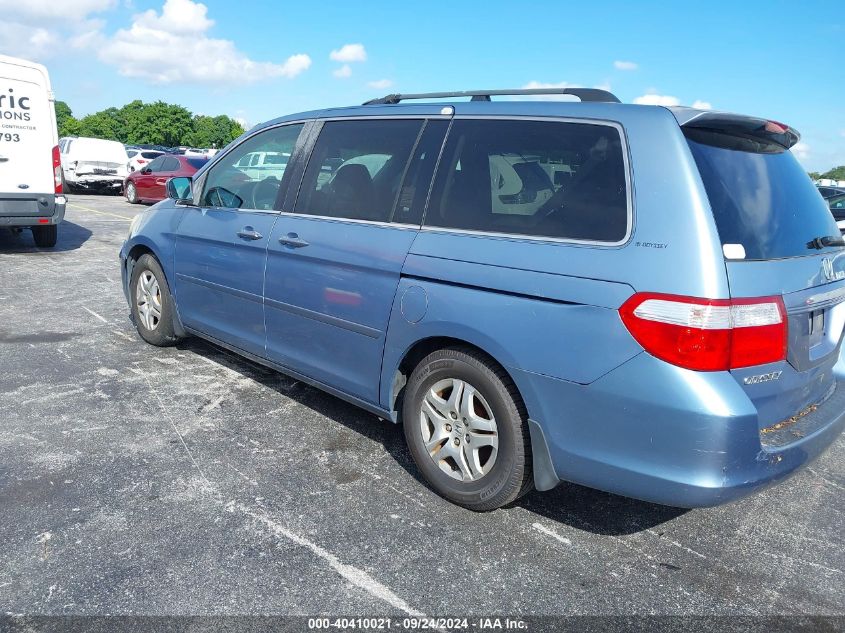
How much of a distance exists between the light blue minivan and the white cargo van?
712 centimetres

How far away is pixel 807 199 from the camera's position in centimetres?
310

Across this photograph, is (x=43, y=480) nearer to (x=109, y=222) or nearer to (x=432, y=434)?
(x=432, y=434)

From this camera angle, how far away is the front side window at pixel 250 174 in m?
4.29

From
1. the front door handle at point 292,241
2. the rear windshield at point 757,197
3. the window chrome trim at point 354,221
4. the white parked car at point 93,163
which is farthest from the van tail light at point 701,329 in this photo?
the white parked car at point 93,163

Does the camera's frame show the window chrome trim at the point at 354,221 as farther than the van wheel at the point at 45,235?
No

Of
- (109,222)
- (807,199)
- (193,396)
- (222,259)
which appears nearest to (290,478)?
(193,396)

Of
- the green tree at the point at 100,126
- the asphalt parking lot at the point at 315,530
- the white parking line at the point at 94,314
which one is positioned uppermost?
the green tree at the point at 100,126

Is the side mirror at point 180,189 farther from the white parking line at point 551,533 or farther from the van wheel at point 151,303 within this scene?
the white parking line at point 551,533

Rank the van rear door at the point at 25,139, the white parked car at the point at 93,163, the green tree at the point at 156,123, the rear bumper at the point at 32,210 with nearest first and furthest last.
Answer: the van rear door at the point at 25,139
the rear bumper at the point at 32,210
the white parked car at the point at 93,163
the green tree at the point at 156,123

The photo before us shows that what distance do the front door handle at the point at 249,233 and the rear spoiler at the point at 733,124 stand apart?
98.8 inches

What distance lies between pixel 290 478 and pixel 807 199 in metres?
2.82

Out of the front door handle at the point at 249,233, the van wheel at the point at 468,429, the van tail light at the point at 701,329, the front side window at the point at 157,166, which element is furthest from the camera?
the front side window at the point at 157,166

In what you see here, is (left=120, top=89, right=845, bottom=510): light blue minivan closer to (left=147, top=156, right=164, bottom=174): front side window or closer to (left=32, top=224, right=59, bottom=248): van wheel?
(left=32, top=224, right=59, bottom=248): van wheel

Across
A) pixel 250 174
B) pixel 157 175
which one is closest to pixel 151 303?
pixel 250 174
